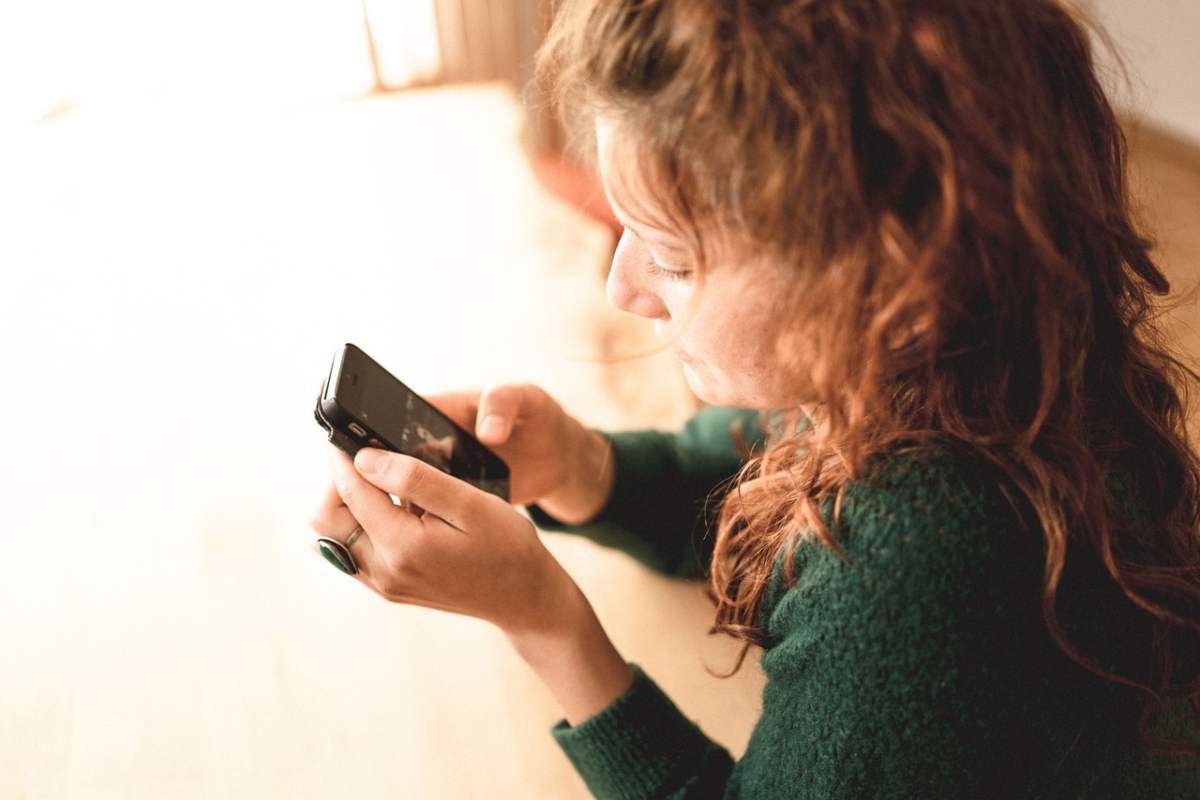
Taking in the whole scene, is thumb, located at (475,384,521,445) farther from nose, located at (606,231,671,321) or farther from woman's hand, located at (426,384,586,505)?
nose, located at (606,231,671,321)

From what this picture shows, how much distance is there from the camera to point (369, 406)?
71 cm

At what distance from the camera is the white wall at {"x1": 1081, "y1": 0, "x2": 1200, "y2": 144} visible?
153cm

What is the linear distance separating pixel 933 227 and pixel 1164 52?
1.38 meters

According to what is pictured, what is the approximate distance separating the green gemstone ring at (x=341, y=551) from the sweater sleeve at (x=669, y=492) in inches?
8.3

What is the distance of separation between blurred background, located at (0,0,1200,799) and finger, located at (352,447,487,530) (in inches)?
6.3

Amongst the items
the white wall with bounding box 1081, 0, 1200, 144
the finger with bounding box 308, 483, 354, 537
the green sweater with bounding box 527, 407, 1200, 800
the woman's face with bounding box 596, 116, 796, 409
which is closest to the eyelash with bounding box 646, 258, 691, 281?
the woman's face with bounding box 596, 116, 796, 409

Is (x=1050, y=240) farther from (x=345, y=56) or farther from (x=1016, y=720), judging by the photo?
(x=345, y=56)

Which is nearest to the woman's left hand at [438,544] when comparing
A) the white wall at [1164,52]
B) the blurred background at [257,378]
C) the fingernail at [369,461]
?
the fingernail at [369,461]

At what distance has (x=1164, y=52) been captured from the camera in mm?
1577

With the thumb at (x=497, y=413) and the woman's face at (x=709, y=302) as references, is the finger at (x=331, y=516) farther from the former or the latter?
the woman's face at (x=709, y=302)

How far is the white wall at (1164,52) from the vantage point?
5.03 ft

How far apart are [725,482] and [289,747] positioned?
1.39 feet

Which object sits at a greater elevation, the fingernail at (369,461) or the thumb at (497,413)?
the fingernail at (369,461)

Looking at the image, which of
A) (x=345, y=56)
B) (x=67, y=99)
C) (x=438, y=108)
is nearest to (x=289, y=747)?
(x=438, y=108)
